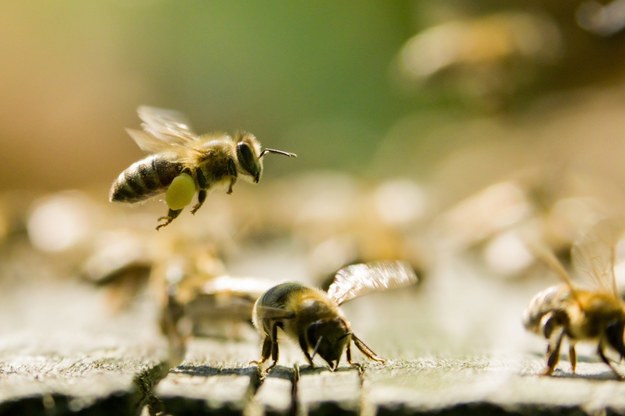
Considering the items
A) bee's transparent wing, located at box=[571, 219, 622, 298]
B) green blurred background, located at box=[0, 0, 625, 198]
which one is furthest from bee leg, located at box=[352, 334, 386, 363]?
green blurred background, located at box=[0, 0, 625, 198]

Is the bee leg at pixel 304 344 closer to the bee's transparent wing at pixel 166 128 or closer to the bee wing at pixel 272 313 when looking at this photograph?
the bee wing at pixel 272 313

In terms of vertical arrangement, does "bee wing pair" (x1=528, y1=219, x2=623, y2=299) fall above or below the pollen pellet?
below

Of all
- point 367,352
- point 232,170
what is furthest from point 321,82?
point 367,352

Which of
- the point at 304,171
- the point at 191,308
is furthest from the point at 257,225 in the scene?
the point at 304,171

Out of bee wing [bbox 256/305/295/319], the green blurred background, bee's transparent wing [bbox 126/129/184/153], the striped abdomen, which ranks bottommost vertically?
bee wing [bbox 256/305/295/319]

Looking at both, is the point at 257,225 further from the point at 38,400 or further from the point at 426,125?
the point at 426,125

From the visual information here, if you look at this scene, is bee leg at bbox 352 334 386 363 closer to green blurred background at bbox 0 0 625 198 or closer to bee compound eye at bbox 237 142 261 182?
bee compound eye at bbox 237 142 261 182

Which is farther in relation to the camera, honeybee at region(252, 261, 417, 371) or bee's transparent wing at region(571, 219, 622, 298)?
bee's transparent wing at region(571, 219, 622, 298)
